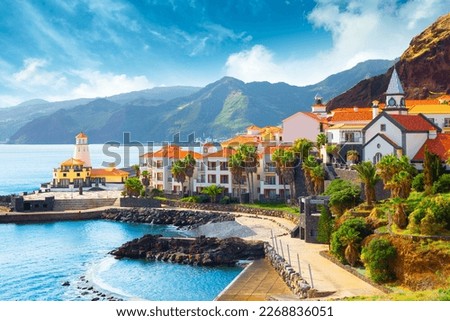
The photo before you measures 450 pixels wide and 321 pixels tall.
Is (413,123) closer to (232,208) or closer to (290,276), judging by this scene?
(290,276)

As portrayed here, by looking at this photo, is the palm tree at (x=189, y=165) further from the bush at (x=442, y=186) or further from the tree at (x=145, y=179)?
the bush at (x=442, y=186)

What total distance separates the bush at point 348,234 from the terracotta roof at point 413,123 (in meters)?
13.1

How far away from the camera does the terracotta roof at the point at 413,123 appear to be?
144 ft

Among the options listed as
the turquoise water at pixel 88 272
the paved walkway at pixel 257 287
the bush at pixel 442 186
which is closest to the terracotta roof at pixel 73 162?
the turquoise water at pixel 88 272

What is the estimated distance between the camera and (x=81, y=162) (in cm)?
8631

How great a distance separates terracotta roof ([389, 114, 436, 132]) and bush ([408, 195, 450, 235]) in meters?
15.6

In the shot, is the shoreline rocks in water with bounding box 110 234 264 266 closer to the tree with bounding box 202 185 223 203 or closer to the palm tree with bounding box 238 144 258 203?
the palm tree with bounding box 238 144 258 203

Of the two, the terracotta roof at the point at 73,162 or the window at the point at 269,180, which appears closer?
the window at the point at 269,180

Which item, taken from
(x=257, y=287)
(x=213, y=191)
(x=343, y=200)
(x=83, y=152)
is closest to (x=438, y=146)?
(x=343, y=200)

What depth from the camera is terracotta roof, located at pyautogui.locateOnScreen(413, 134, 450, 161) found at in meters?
42.3

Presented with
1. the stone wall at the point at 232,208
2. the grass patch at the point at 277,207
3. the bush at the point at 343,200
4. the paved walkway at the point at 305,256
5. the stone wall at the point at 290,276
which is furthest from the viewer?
the grass patch at the point at 277,207

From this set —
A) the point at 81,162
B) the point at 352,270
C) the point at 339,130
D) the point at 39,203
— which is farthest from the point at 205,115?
the point at 352,270

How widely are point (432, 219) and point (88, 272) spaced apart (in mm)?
21505

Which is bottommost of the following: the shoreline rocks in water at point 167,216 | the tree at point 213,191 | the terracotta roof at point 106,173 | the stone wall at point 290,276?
the stone wall at point 290,276
